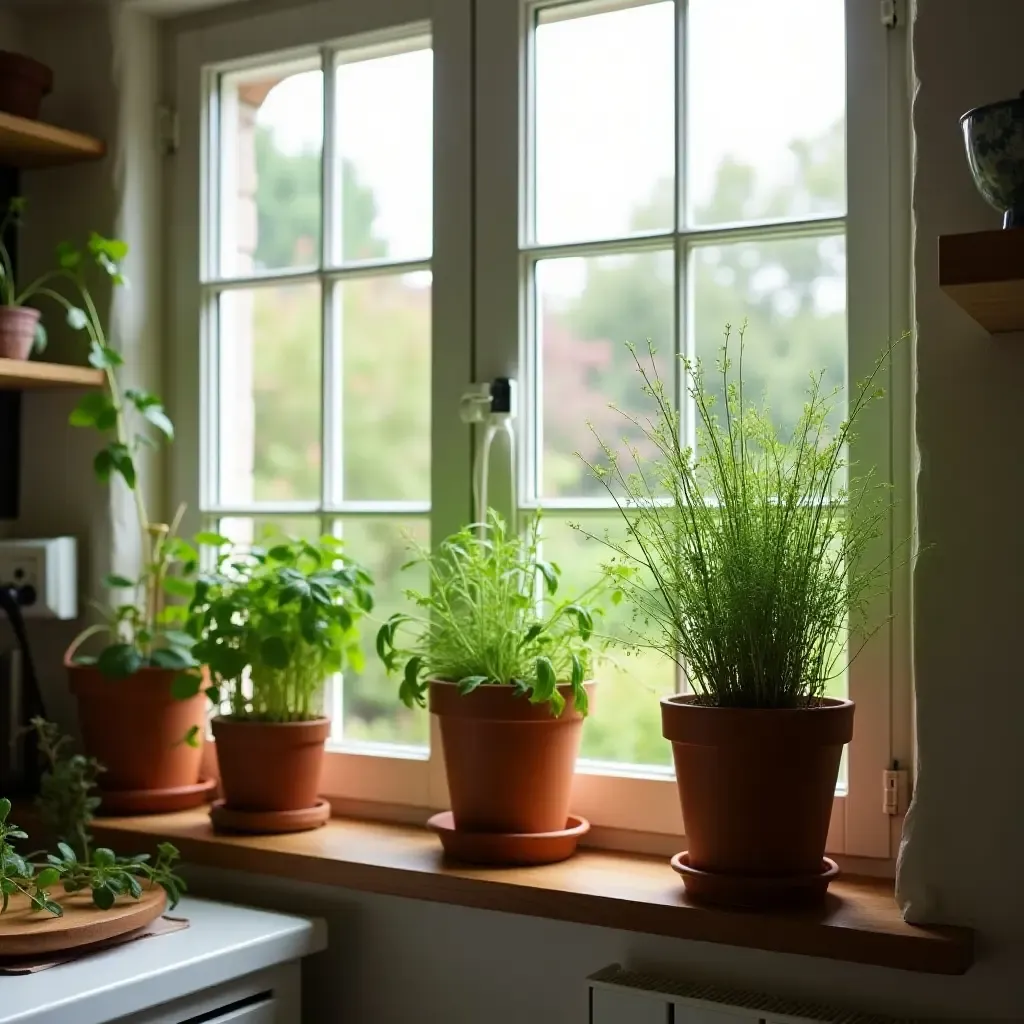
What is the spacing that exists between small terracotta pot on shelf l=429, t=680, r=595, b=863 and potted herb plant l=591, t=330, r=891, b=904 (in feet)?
0.76

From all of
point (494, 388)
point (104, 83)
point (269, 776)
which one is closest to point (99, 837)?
point (269, 776)

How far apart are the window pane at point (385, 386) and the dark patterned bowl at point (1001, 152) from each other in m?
1.04

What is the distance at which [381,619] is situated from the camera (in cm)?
230

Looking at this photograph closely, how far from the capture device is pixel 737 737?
1.65 metres

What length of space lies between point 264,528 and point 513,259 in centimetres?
62

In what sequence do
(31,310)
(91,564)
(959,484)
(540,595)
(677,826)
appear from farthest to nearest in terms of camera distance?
(91,564), (31,310), (540,595), (677,826), (959,484)

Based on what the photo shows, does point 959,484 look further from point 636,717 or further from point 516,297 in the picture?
point 516,297

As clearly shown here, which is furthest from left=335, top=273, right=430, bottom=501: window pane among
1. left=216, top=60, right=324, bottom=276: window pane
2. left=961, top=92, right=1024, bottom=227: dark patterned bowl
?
left=961, top=92, right=1024, bottom=227: dark patterned bowl

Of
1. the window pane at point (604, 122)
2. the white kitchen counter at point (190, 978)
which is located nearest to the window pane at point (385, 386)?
the window pane at point (604, 122)

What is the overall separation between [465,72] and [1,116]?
0.76 metres

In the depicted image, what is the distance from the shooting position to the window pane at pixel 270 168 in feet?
7.79

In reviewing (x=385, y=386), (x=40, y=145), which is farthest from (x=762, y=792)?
(x=40, y=145)

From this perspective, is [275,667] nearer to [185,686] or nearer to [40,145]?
[185,686]

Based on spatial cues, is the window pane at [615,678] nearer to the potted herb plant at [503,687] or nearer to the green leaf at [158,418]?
the potted herb plant at [503,687]
